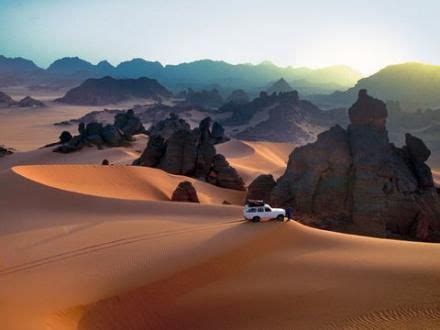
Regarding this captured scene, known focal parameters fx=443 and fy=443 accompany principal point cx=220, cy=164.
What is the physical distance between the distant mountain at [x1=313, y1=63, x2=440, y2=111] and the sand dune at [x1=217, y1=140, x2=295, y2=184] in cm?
5959

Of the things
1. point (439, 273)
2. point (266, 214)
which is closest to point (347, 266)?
point (439, 273)

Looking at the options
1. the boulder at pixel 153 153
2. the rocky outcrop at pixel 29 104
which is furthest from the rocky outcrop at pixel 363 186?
the rocky outcrop at pixel 29 104

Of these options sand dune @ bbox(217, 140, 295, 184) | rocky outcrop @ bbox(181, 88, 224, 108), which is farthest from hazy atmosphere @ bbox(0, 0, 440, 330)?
rocky outcrop @ bbox(181, 88, 224, 108)

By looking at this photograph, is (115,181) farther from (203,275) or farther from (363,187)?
(203,275)

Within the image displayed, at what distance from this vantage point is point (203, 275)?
10.6m

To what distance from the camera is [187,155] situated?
31.8 meters

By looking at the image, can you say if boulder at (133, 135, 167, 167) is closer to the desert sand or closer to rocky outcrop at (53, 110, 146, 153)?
rocky outcrop at (53, 110, 146, 153)

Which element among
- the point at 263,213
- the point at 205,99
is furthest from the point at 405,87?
the point at 263,213

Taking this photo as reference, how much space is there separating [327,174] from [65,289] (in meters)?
14.1

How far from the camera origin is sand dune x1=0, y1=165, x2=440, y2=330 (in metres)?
8.27

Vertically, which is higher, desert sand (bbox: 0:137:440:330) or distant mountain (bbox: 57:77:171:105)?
distant mountain (bbox: 57:77:171:105)

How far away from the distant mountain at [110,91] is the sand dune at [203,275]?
124598mm

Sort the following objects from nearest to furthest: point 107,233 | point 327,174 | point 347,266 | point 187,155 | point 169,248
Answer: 1. point 347,266
2. point 169,248
3. point 107,233
4. point 327,174
5. point 187,155

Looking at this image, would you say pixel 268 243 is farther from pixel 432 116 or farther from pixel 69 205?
pixel 432 116
